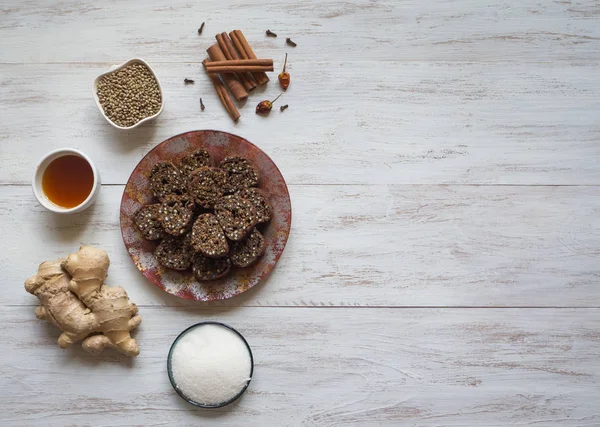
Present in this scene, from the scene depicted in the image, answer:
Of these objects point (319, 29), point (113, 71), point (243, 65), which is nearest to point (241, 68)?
point (243, 65)

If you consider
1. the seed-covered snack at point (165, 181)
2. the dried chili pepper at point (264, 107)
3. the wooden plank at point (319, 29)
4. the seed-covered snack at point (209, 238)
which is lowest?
the seed-covered snack at point (209, 238)

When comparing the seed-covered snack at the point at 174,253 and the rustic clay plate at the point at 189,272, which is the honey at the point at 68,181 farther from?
the seed-covered snack at the point at 174,253

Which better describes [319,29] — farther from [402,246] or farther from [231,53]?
[402,246]

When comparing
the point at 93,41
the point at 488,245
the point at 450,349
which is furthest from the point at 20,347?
the point at 488,245

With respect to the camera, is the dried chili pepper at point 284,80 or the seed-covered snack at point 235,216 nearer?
the seed-covered snack at point 235,216

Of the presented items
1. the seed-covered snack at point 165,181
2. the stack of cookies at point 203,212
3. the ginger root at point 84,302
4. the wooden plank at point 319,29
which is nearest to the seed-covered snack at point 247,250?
the stack of cookies at point 203,212

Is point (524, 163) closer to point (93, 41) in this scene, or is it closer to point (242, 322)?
point (242, 322)
